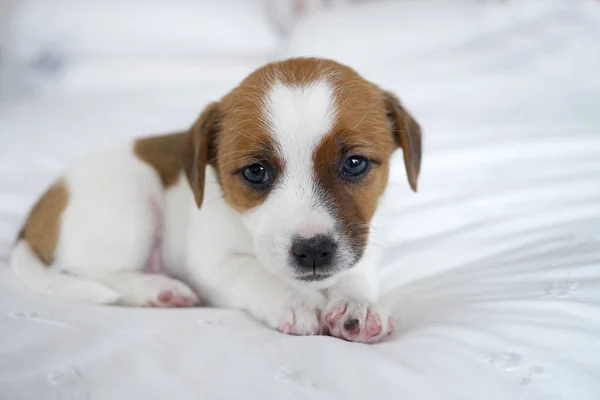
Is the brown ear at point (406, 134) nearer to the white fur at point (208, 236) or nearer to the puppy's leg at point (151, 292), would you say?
the white fur at point (208, 236)

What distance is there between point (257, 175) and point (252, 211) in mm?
135

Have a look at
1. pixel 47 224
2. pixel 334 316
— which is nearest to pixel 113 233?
pixel 47 224

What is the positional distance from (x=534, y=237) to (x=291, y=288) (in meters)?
1.16

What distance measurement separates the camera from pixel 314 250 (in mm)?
1696

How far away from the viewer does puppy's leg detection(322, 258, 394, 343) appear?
177 cm

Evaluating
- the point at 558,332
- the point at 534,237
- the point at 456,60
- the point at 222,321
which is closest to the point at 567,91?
the point at 456,60

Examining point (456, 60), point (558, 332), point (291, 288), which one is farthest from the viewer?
point (456, 60)

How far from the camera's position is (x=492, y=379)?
1.44 meters

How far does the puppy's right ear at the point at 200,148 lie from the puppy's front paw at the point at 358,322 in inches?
26.8

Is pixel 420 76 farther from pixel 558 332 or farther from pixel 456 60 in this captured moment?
pixel 558 332

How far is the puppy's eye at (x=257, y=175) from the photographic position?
6.22ft

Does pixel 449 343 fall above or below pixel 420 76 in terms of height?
below

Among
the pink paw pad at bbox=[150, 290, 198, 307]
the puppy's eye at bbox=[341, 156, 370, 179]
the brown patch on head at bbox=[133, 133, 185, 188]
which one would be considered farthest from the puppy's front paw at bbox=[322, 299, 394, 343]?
the brown patch on head at bbox=[133, 133, 185, 188]

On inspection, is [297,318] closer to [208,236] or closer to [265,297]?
[265,297]
